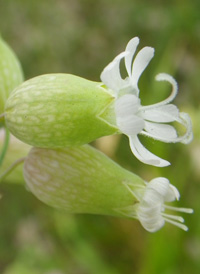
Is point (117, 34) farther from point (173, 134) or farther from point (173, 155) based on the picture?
point (173, 134)

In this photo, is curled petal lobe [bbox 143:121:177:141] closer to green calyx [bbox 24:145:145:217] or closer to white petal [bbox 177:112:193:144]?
white petal [bbox 177:112:193:144]

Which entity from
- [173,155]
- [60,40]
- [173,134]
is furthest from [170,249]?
[173,134]

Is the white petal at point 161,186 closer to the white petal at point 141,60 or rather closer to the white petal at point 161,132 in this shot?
the white petal at point 161,132

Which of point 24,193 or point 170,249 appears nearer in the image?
point 170,249

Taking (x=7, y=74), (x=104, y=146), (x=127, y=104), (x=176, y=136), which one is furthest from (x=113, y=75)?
(x=104, y=146)

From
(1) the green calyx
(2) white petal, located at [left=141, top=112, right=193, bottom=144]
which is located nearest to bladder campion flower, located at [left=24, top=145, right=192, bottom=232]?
(1) the green calyx

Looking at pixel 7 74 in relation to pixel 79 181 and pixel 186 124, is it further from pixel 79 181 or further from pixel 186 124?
pixel 186 124
